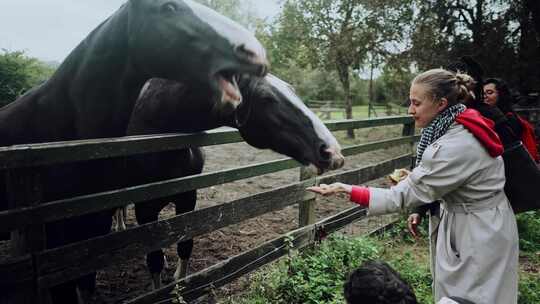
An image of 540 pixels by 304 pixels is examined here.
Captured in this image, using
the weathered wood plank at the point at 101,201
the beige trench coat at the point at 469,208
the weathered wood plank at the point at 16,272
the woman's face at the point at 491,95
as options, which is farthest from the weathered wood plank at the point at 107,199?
the woman's face at the point at 491,95

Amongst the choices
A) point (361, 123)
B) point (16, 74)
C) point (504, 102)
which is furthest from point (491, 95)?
point (16, 74)

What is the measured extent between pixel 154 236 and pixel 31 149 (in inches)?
37.5

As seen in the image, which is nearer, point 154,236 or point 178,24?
point 178,24

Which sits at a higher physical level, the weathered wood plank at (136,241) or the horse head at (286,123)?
the horse head at (286,123)

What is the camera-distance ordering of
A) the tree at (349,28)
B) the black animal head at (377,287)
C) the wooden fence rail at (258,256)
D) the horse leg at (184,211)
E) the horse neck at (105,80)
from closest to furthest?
the black animal head at (377,287) < the horse neck at (105,80) < the wooden fence rail at (258,256) < the horse leg at (184,211) < the tree at (349,28)

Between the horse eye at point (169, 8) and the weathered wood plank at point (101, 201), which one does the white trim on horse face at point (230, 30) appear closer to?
the horse eye at point (169, 8)

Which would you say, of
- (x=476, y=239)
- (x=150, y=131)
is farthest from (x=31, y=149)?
(x=476, y=239)

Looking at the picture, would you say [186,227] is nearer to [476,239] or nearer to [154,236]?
[154,236]

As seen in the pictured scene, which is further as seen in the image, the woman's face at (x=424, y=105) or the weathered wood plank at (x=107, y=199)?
the woman's face at (x=424, y=105)

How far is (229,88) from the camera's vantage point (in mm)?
2314

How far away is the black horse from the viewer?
106 inches

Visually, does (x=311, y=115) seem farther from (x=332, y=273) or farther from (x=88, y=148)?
(x=332, y=273)

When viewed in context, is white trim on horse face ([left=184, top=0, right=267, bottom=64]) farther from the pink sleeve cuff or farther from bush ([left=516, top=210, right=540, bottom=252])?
bush ([left=516, top=210, right=540, bottom=252])

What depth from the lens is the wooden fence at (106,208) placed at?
1870 millimetres
